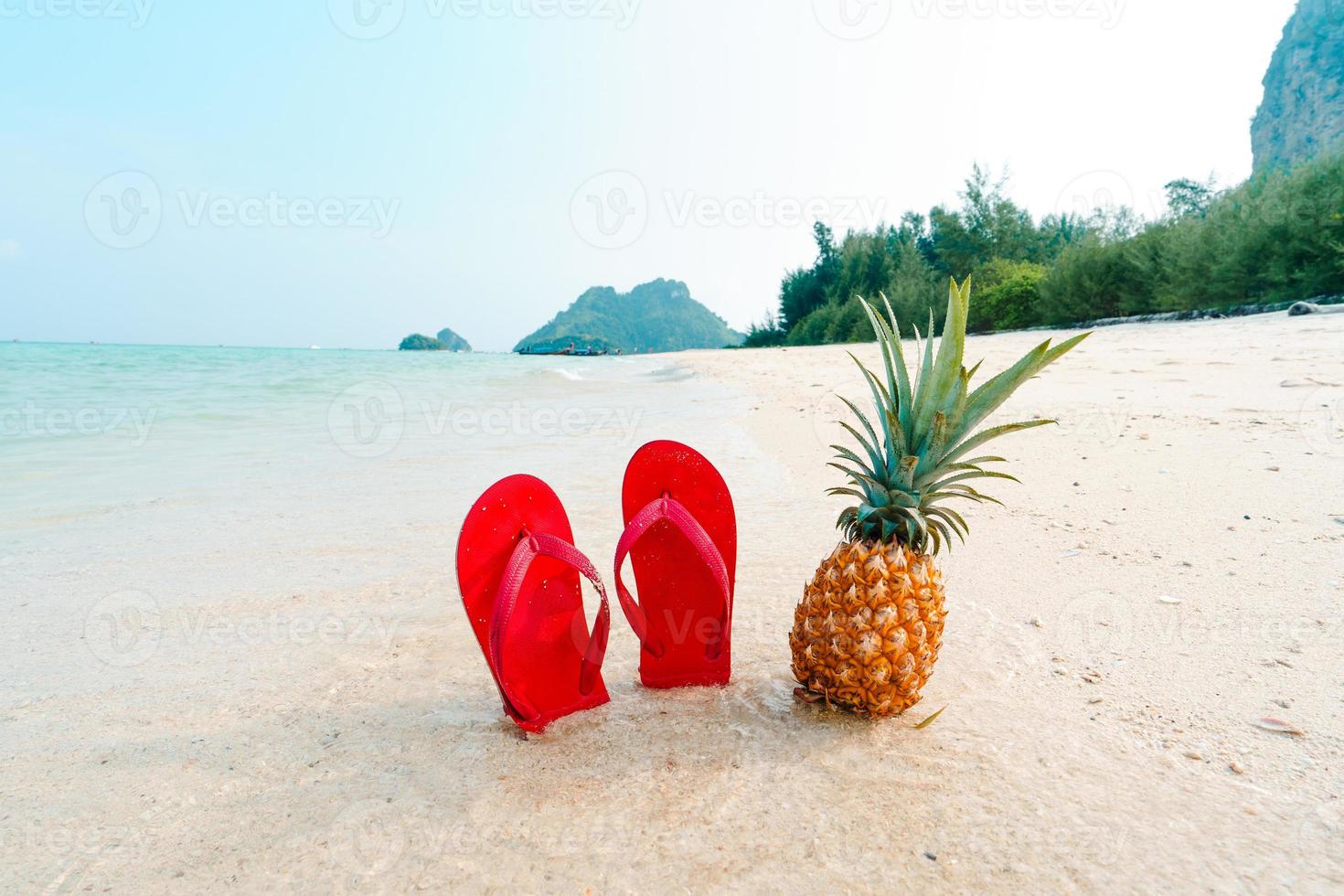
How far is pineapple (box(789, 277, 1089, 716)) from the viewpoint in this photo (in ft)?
5.24

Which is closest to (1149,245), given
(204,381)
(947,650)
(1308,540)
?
(1308,540)

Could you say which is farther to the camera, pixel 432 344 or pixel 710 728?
pixel 432 344

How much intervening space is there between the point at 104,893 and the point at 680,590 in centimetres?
139

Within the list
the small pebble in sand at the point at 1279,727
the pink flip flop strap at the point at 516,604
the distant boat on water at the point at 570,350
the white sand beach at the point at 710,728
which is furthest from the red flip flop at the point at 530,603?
the distant boat on water at the point at 570,350

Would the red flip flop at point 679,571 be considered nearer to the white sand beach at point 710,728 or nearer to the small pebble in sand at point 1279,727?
A: the white sand beach at point 710,728

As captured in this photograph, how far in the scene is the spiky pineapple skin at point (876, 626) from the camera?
5.24 ft

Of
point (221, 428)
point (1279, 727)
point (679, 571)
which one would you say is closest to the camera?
point (1279, 727)

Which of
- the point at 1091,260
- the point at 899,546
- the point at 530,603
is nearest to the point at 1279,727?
the point at 899,546

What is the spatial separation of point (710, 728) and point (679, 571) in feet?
1.49

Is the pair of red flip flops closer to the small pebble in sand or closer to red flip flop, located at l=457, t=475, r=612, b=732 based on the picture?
red flip flop, located at l=457, t=475, r=612, b=732

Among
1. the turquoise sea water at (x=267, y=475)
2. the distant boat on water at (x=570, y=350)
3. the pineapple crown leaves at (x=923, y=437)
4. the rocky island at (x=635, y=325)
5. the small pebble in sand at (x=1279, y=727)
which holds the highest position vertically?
the rocky island at (x=635, y=325)

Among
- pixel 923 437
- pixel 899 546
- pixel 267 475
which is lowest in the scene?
pixel 267 475

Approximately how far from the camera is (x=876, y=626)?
1593 mm

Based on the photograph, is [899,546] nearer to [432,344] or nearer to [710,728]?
[710,728]
